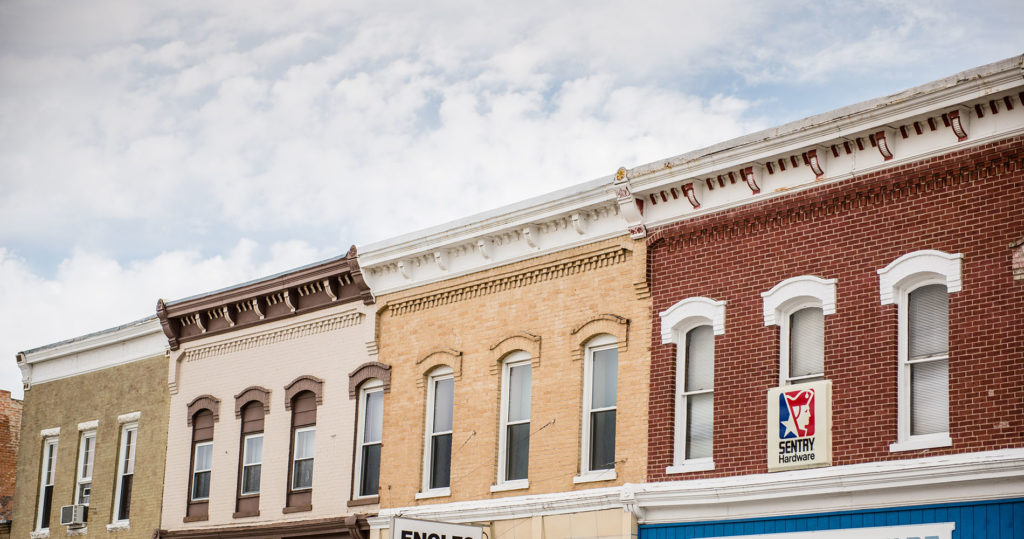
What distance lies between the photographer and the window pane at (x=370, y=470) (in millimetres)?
23719

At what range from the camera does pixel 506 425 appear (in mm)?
21672

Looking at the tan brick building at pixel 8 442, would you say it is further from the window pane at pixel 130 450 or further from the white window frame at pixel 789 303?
the white window frame at pixel 789 303

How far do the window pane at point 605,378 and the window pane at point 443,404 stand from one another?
3.23 metres

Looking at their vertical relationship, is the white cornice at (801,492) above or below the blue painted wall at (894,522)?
above

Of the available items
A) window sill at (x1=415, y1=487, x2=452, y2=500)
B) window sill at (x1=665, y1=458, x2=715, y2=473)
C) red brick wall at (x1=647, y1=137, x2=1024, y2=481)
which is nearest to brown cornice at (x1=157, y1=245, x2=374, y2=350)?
window sill at (x1=415, y1=487, x2=452, y2=500)

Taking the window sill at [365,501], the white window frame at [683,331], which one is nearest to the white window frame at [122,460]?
the window sill at [365,501]

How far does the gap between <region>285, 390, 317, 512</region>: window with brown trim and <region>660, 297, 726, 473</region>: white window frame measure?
858 cm

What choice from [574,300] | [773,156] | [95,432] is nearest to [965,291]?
[773,156]

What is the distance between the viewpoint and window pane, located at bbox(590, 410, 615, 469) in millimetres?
20047

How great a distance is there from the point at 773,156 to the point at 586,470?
5.66 meters

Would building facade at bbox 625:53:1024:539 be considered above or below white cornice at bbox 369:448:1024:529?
above

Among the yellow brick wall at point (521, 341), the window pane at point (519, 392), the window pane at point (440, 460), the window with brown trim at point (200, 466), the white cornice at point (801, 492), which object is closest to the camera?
the white cornice at point (801, 492)

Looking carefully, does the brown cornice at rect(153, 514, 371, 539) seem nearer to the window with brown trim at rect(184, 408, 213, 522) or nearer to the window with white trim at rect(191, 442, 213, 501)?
the window with brown trim at rect(184, 408, 213, 522)

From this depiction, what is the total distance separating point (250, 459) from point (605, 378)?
29.9 ft
